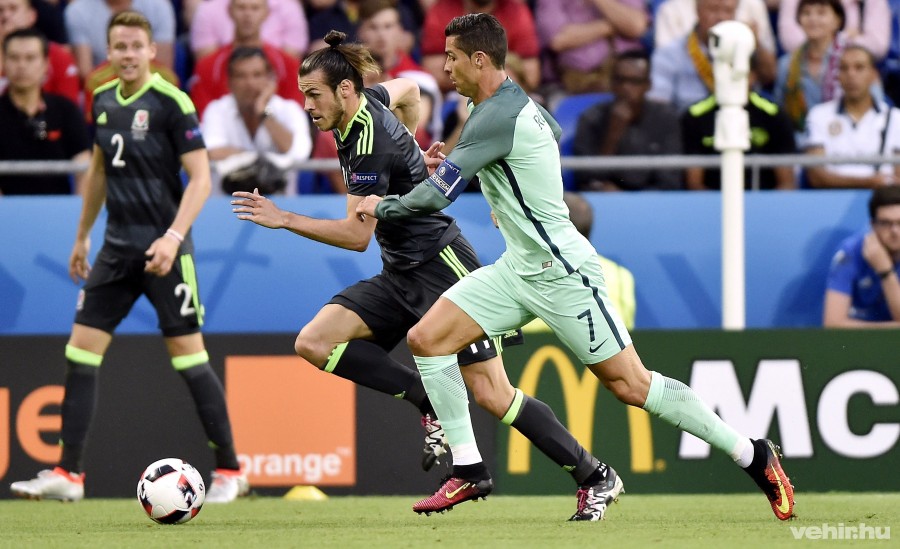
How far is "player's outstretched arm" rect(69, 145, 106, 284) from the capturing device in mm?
7820

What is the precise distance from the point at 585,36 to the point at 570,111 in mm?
875

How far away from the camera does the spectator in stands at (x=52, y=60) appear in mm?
10320

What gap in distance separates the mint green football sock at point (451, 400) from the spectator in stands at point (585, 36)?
17.1 ft

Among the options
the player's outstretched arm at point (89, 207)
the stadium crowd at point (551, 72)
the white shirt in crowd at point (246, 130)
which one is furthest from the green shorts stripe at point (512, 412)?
the white shirt in crowd at point (246, 130)

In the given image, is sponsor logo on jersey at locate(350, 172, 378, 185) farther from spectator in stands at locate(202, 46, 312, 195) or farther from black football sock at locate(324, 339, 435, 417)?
spectator in stands at locate(202, 46, 312, 195)

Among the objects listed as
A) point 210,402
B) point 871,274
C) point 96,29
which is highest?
point 96,29

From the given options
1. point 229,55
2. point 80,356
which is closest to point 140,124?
point 80,356

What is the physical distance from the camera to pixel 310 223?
619 centimetres

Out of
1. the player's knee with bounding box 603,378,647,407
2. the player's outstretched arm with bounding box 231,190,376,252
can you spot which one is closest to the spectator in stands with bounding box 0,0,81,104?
the player's outstretched arm with bounding box 231,190,376,252

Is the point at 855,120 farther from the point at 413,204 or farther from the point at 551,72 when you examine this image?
the point at 413,204

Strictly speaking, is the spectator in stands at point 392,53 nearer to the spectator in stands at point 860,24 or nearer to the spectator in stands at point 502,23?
the spectator in stands at point 502,23

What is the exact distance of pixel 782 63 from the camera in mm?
10820

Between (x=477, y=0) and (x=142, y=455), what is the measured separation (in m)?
4.41

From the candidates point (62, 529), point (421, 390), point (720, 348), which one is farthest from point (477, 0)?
point (62, 529)
